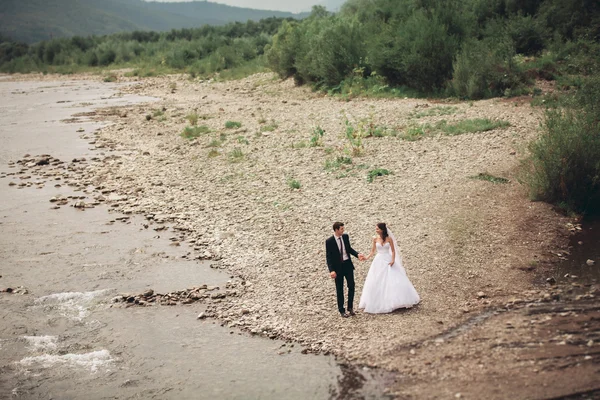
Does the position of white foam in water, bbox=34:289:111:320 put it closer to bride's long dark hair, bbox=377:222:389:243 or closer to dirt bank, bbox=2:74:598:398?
dirt bank, bbox=2:74:598:398

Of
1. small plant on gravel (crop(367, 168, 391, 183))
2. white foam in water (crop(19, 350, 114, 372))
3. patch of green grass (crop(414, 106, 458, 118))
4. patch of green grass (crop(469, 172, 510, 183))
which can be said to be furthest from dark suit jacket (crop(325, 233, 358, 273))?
patch of green grass (crop(414, 106, 458, 118))

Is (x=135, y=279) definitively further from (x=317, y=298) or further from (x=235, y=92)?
(x=235, y=92)

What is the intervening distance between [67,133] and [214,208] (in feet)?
47.6

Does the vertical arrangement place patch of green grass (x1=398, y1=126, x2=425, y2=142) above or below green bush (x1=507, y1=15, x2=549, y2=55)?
below

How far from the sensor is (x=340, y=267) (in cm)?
886

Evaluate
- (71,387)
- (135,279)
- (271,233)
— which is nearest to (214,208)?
(271,233)

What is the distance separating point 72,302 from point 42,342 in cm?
140

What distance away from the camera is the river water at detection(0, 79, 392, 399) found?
788cm

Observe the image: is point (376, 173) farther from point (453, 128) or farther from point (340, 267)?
point (340, 267)

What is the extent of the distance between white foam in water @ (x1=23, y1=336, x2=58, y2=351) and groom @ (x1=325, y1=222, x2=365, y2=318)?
4381 millimetres

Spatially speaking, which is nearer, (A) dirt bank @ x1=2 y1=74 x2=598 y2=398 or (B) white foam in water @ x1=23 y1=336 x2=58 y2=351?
(A) dirt bank @ x1=2 y1=74 x2=598 y2=398

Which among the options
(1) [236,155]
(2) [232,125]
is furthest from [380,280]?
(2) [232,125]

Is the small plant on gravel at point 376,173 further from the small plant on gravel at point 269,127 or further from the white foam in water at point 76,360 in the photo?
the white foam in water at point 76,360

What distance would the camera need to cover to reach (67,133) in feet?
86.7
